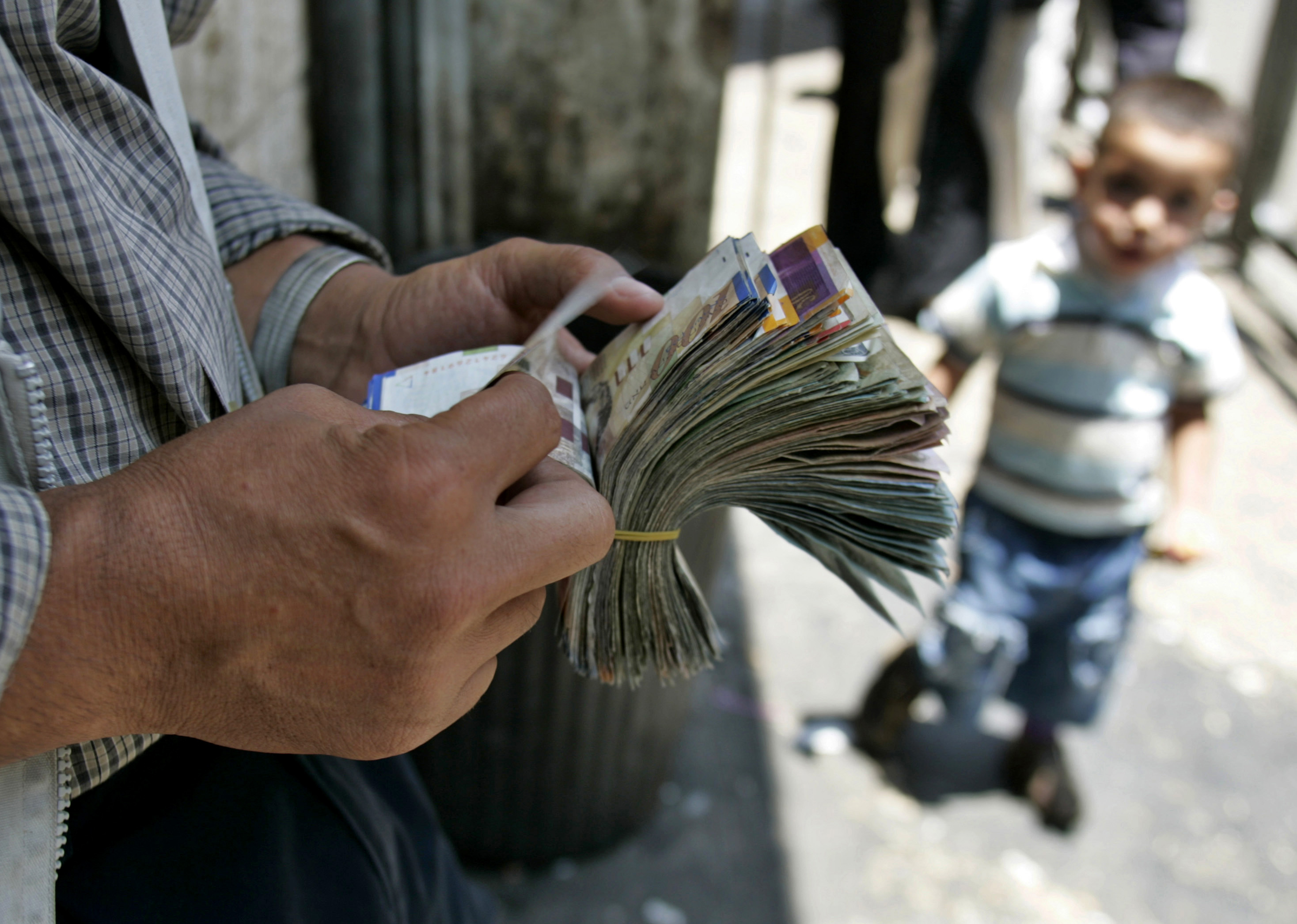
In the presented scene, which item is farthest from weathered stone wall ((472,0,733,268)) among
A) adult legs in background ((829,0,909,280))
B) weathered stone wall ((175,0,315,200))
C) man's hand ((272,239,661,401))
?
man's hand ((272,239,661,401))

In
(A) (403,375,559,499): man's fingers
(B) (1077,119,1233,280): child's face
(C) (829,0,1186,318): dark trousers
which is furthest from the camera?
(C) (829,0,1186,318): dark trousers

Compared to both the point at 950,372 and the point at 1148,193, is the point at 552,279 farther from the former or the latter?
the point at 1148,193

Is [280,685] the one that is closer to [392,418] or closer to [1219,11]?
[392,418]

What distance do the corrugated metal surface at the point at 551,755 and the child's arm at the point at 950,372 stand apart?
0.78 m

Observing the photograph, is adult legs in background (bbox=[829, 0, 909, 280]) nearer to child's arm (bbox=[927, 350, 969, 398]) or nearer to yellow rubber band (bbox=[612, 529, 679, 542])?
child's arm (bbox=[927, 350, 969, 398])

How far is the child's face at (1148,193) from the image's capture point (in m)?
2.11

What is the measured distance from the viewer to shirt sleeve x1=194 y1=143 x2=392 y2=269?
1.09 meters

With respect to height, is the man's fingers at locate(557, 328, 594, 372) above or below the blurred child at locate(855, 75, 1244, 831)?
above

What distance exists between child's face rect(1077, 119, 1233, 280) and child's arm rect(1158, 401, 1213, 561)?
0.38 meters

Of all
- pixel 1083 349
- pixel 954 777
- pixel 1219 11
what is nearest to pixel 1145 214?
pixel 1083 349

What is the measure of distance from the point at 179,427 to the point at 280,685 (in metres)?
0.27

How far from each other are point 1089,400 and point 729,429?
5.25 ft

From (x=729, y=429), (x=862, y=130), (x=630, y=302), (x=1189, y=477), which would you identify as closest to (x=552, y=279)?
(x=630, y=302)

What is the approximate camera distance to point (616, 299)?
99cm
